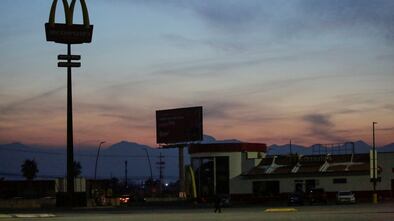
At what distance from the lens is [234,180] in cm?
10169

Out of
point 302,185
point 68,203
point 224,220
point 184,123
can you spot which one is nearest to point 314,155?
point 302,185

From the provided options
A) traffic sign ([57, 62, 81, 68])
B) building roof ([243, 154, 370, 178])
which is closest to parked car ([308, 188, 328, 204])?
building roof ([243, 154, 370, 178])

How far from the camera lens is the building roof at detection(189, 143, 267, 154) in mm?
103125

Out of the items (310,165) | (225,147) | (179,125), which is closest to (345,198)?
(310,165)

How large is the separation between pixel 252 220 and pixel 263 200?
57497mm

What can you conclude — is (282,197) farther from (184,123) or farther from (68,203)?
(68,203)

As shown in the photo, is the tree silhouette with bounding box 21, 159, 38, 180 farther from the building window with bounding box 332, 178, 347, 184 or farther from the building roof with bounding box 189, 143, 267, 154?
the building window with bounding box 332, 178, 347, 184

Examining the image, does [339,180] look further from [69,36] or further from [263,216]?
[263,216]

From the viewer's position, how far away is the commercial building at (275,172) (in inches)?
3585

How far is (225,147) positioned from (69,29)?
3692 cm

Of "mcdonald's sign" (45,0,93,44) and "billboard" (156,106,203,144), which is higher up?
"mcdonald's sign" (45,0,93,44)

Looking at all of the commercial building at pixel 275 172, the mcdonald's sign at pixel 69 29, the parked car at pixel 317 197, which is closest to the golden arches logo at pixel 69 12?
the mcdonald's sign at pixel 69 29

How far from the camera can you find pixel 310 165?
9681cm

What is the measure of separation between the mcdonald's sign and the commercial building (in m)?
33.6
